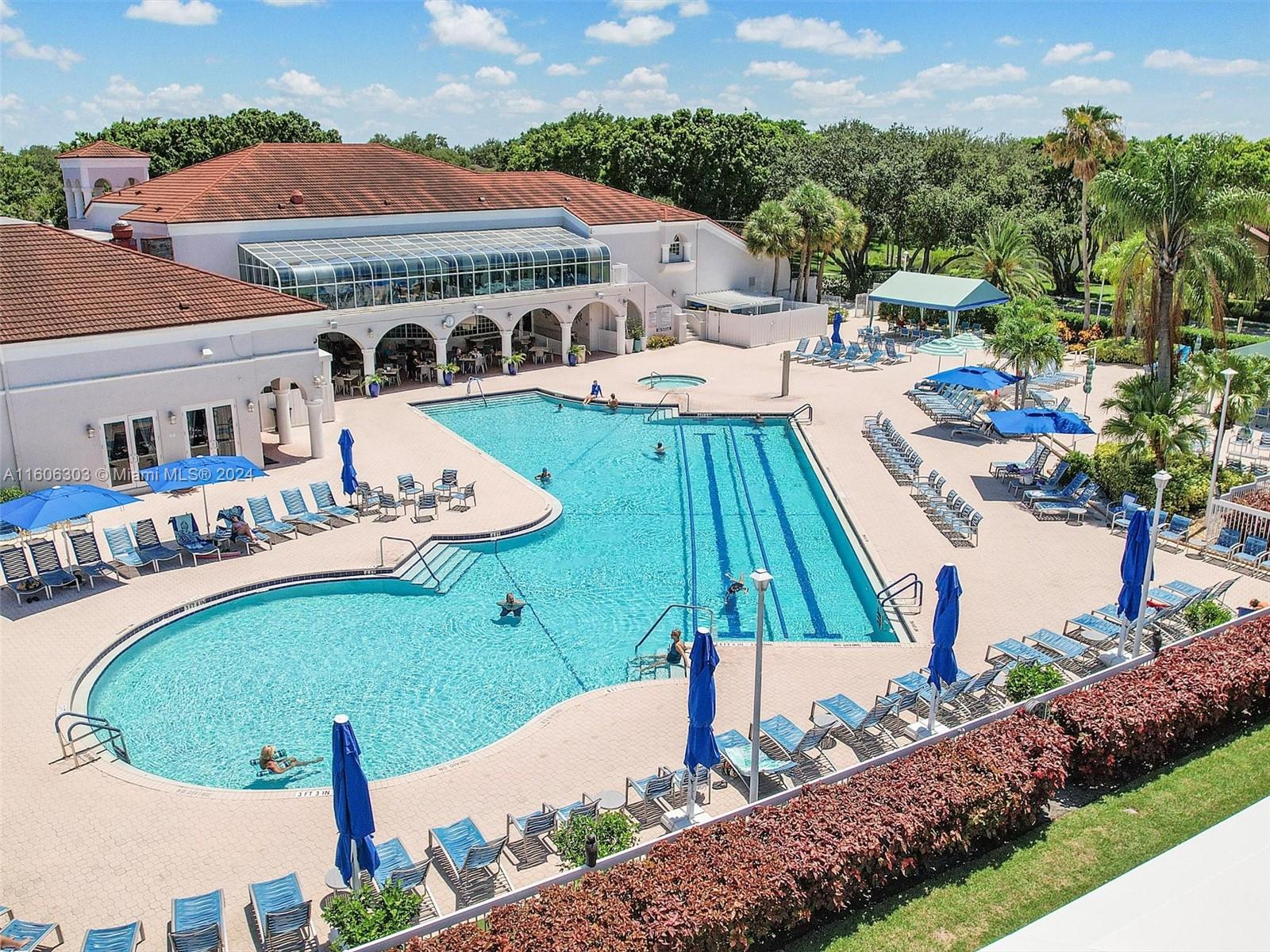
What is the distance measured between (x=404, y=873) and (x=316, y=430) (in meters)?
19.0

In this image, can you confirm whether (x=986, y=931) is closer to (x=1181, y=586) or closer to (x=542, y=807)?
Result: (x=542, y=807)

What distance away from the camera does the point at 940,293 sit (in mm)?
41438

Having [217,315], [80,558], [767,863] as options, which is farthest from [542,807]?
[217,315]

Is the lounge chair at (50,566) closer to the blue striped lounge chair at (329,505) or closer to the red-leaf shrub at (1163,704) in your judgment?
the blue striped lounge chair at (329,505)

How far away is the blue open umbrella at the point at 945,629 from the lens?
1377 centimetres

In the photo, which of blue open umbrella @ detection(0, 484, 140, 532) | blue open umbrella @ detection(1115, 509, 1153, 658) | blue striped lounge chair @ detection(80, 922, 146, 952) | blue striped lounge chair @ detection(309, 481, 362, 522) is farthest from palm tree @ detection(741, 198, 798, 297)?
blue striped lounge chair @ detection(80, 922, 146, 952)

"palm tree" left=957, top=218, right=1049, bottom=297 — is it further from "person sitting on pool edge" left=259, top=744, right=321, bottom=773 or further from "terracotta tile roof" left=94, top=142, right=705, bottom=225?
"person sitting on pool edge" left=259, top=744, right=321, bottom=773

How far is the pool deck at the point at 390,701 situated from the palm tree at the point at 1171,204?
6.06 metres

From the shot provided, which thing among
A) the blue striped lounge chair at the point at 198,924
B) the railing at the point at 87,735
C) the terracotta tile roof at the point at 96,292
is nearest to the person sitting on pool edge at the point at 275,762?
the railing at the point at 87,735

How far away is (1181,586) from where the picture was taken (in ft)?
60.5

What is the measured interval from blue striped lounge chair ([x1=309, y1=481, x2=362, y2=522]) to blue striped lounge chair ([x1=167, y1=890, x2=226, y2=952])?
533 inches

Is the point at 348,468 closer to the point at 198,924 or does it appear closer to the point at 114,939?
the point at 198,924

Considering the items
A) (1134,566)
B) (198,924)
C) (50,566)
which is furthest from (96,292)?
(1134,566)

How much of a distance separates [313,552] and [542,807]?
37.8 ft
